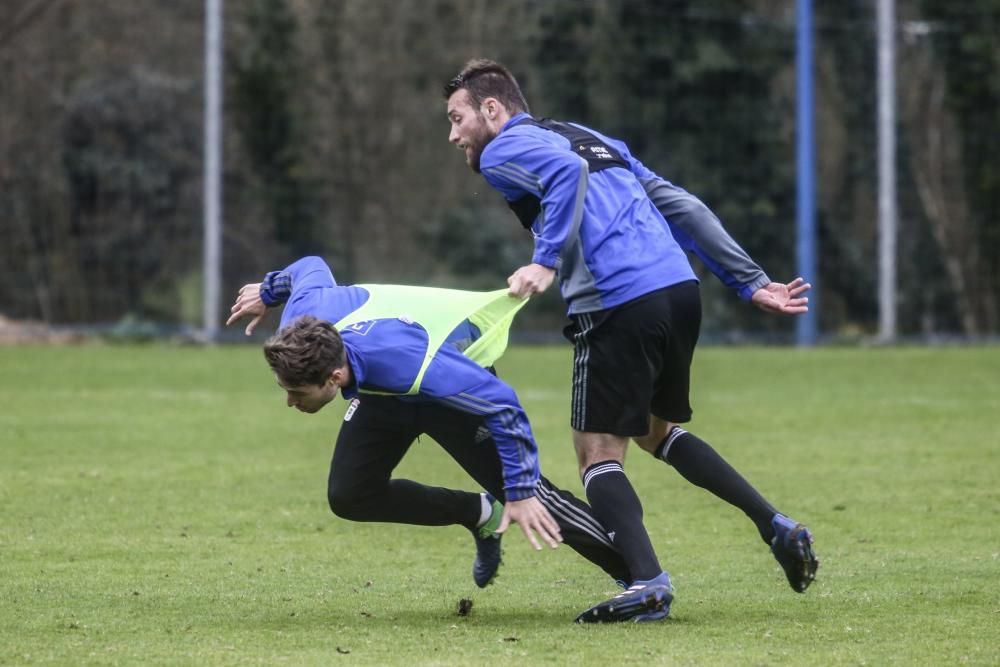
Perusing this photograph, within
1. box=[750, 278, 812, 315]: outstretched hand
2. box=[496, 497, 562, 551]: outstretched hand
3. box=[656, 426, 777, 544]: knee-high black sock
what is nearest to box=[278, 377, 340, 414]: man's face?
box=[496, 497, 562, 551]: outstretched hand

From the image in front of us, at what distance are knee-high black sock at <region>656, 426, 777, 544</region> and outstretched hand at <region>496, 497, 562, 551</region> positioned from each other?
0.97m

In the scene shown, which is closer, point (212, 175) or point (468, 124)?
point (468, 124)

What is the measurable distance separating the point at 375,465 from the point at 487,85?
1.33 meters

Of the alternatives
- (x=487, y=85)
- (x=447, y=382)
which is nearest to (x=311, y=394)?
(x=447, y=382)

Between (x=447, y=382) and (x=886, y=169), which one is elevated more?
(x=447, y=382)

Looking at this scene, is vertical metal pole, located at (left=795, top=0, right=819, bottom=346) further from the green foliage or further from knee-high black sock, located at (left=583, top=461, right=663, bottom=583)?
knee-high black sock, located at (left=583, top=461, right=663, bottom=583)

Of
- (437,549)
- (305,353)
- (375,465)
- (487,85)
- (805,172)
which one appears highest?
(487,85)

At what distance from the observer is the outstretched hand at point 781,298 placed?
5746 millimetres

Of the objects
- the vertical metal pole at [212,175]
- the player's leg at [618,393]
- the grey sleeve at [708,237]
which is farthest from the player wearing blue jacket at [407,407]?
the vertical metal pole at [212,175]

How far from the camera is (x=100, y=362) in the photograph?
15.9 m

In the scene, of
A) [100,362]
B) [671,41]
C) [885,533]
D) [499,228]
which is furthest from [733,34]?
[885,533]

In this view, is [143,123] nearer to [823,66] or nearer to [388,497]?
[823,66]

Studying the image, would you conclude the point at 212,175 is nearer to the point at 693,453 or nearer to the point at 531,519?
the point at 693,453

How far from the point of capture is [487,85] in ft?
18.3
